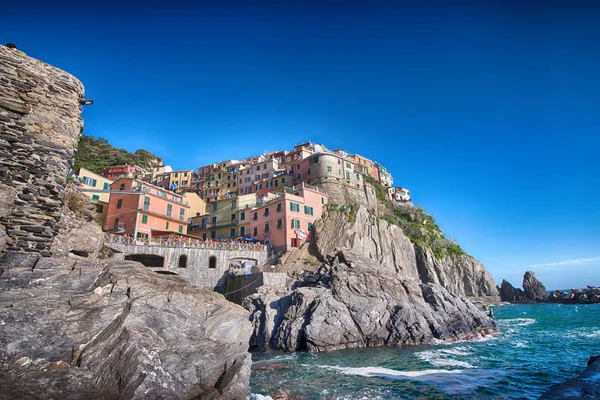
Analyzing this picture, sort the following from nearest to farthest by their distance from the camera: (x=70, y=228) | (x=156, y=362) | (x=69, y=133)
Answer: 1. (x=156, y=362)
2. (x=69, y=133)
3. (x=70, y=228)

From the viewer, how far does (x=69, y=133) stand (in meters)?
9.62

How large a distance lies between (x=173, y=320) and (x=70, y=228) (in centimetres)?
1001

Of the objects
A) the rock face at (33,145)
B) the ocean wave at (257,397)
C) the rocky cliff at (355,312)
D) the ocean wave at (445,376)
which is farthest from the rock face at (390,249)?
the rock face at (33,145)

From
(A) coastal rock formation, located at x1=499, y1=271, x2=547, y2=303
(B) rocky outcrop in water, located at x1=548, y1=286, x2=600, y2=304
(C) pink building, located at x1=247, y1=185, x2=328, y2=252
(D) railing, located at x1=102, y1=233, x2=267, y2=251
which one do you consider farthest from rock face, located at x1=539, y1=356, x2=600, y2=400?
(A) coastal rock formation, located at x1=499, y1=271, x2=547, y2=303

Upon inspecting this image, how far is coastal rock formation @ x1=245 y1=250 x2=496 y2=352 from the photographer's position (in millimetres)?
24984

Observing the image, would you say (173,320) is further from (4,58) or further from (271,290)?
(271,290)

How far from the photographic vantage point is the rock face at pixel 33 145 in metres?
8.14

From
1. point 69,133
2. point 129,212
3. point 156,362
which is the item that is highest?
point 129,212

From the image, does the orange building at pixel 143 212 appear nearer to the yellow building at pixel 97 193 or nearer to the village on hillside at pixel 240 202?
the village on hillside at pixel 240 202

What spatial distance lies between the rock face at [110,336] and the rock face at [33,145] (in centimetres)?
103

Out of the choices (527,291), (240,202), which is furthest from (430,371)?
(527,291)

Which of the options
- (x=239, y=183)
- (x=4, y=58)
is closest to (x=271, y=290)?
(x=4, y=58)

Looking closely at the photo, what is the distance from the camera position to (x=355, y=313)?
86.6 ft

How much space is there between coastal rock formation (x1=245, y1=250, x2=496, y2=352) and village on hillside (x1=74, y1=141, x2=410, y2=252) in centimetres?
1460
